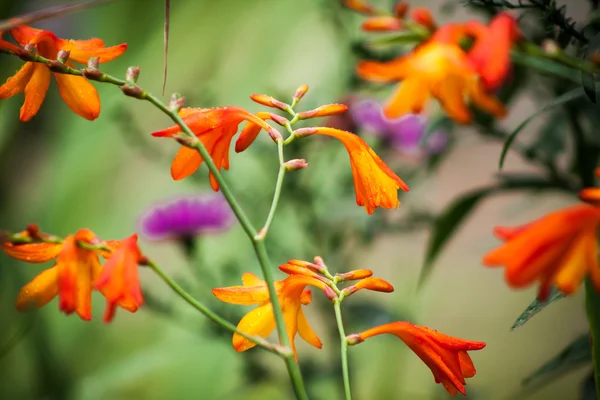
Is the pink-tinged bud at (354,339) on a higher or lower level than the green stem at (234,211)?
lower

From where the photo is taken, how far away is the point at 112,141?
119 centimetres

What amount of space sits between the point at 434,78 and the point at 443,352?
0.30 ft

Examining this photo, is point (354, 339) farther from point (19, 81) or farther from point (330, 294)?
point (19, 81)

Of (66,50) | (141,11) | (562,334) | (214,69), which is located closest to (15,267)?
(66,50)

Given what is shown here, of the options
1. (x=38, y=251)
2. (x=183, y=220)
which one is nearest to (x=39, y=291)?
(x=38, y=251)

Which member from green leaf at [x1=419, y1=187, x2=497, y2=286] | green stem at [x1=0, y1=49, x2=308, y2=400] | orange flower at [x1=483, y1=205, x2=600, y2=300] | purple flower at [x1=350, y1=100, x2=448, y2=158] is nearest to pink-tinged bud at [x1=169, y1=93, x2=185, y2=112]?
green stem at [x1=0, y1=49, x2=308, y2=400]

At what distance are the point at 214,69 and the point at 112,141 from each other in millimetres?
216

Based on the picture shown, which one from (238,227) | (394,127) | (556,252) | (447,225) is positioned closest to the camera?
(556,252)

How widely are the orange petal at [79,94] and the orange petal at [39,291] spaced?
0.06 metres

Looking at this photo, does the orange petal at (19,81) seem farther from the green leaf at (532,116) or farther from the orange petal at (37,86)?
the green leaf at (532,116)

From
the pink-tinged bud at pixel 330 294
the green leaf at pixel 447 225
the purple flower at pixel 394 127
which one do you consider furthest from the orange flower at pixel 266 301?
the purple flower at pixel 394 127

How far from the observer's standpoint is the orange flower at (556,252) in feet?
0.53

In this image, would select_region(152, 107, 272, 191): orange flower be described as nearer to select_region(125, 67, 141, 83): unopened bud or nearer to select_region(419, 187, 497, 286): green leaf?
select_region(125, 67, 141, 83): unopened bud

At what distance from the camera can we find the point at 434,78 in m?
0.23
